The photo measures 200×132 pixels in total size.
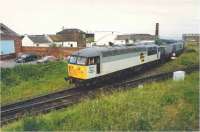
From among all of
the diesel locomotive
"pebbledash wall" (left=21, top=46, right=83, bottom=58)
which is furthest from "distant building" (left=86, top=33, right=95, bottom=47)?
the diesel locomotive

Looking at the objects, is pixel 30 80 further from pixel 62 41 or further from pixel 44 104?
pixel 62 41

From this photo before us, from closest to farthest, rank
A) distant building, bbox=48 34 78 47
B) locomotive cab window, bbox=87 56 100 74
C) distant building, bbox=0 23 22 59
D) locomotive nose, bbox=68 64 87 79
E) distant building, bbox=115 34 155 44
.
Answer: locomotive nose, bbox=68 64 87 79 < locomotive cab window, bbox=87 56 100 74 < distant building, bbox=0 23 22 59 < distant building, bbox=48 34 78 47 < distant building, bbox=115 34 155 44

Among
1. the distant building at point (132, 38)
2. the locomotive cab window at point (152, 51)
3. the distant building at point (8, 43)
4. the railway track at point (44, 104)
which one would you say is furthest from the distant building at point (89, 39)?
the railway track at point (44, 104)

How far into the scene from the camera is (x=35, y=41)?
66.1 meters

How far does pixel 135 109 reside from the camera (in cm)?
1296

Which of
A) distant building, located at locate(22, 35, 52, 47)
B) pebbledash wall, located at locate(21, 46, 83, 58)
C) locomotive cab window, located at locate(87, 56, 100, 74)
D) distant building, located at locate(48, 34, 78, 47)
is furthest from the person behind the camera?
distant building, located at locate(48, 34, 78, 47)

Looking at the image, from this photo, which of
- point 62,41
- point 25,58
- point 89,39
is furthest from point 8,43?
point 89,39

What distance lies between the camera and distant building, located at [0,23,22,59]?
45006mm

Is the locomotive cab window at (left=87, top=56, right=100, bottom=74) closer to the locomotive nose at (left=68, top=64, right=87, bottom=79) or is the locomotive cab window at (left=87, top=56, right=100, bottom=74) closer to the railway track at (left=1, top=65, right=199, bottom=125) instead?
the locomotive nose at (left=68, top=64, right=87, bottom=79)

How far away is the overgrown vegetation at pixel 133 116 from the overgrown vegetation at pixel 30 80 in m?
9.20

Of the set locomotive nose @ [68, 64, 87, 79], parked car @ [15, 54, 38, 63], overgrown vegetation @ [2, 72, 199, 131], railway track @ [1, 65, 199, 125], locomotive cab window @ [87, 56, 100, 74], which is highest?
locomotive cab window @ [87, 56, 100, 74]

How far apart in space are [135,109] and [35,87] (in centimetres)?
1288

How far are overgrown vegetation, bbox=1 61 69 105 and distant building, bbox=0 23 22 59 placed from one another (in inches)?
690

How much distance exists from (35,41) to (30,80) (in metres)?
41.3
